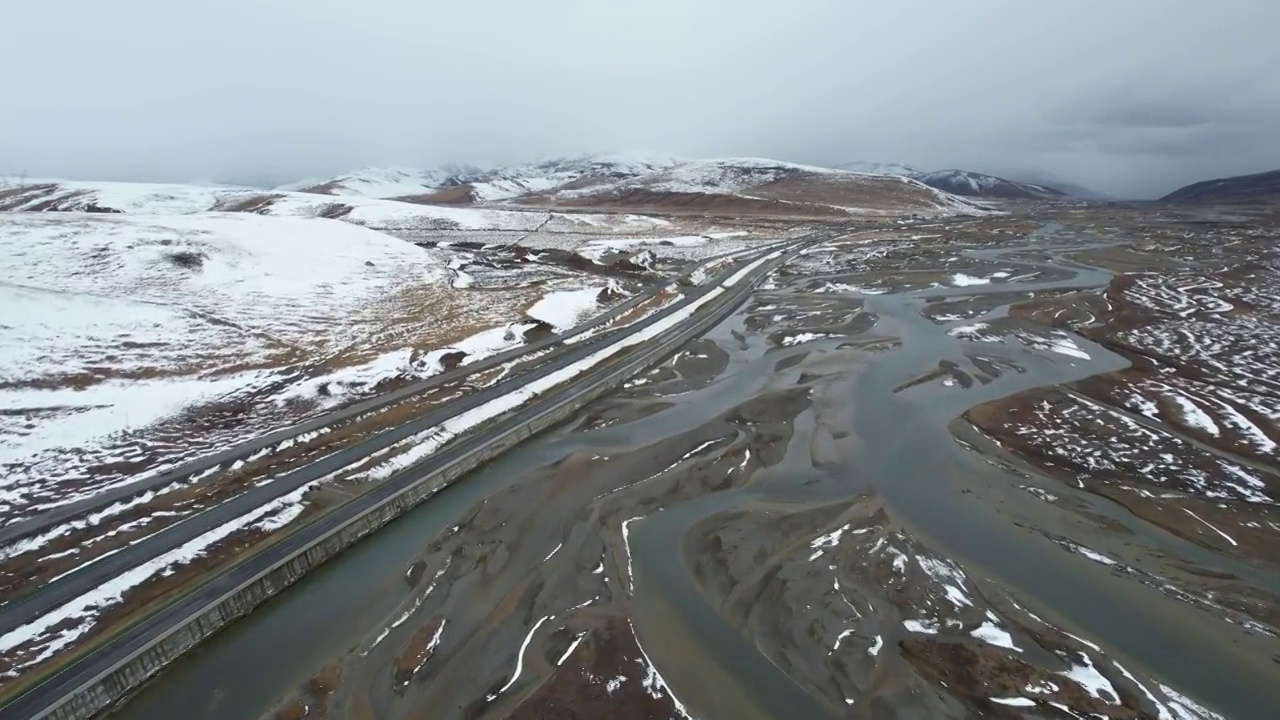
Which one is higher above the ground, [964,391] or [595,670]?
[964,391]

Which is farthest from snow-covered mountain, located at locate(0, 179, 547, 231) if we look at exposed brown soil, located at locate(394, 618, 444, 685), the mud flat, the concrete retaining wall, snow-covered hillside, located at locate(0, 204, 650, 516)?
exposed brown soil, located at locate(394, 618, 444, 685)

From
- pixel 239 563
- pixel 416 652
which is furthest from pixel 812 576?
pixel 239 563

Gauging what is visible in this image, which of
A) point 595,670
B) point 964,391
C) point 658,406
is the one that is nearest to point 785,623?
point 595,670

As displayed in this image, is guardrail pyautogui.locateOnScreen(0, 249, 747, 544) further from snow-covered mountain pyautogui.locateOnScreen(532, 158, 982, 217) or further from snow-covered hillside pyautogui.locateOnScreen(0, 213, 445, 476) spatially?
snow-covered mountain pyautogui.locateOnScreen(532, 158, 982, 217)

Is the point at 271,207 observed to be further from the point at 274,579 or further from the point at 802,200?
the point at 802,200

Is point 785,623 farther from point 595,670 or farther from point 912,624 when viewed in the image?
point 595,670
